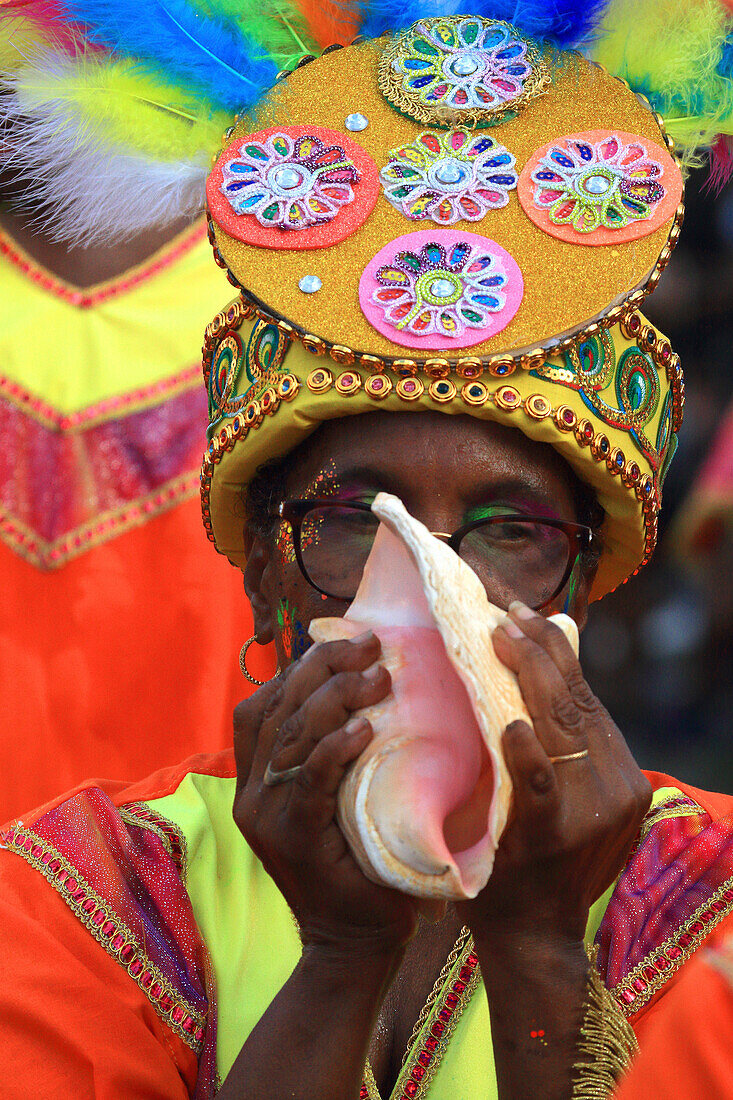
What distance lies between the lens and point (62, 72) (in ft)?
6.97

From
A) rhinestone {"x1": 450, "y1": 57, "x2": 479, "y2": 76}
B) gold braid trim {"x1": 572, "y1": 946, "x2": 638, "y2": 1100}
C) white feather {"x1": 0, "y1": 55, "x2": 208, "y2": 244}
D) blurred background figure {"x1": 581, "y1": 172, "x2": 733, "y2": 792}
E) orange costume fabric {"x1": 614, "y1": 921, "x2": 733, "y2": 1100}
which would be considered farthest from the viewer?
blurred background figure {"x1": 581, "y1": 172, "x2": 733, "y2": 792}

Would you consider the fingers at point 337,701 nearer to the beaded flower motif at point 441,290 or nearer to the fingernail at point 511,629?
the fingernail at point 511,629

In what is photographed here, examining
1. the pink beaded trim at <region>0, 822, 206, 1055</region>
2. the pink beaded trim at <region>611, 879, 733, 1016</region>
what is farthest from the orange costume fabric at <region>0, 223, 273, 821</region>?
the pink beaded trim at <region>611, 879, 733, 1016</region>

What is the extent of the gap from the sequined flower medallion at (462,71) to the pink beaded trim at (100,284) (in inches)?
61.4

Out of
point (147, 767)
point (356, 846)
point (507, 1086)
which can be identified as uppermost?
point (356, 846)

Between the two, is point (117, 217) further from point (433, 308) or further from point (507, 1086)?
point (507, 1086)

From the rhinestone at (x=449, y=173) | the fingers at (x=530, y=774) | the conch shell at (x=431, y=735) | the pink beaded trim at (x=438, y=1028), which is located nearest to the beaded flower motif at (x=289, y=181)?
the rhinestone at (x=449, y=173)

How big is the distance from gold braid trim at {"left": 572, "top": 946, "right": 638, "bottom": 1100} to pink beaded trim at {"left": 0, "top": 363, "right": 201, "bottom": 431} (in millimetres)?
2340

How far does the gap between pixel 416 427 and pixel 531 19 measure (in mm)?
808

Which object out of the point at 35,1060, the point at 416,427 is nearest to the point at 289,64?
the point at 416,427

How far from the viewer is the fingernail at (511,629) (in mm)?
1271

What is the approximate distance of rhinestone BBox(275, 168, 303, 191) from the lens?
1959 millimetres

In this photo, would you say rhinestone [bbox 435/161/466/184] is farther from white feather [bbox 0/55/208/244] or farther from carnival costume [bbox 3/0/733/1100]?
white feather [bbox 0/55/208/244]

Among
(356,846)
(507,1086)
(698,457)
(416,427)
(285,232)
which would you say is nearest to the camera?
(356,846)
